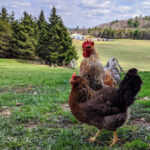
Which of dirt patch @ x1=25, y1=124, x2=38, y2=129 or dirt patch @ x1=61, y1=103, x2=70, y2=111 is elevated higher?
dirt patch @ x1=25, y1=124, x2=38, y2=129

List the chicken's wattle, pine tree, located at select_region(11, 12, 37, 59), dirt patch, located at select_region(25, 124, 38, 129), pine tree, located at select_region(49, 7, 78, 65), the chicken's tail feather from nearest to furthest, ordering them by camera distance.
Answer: the chicken's tail feather < dirt patch, located at select_region(25, 124, 38, 129) < the chicken's wattle < pine tree, located at select_region(49, 7, 78, 65) < pine tree, located at select_region(11, 12, 37, 59)

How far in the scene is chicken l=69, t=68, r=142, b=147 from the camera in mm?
3600

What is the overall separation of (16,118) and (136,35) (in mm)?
85393

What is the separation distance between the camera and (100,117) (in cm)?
378

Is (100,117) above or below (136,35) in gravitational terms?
below

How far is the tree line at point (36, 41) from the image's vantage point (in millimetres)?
39016

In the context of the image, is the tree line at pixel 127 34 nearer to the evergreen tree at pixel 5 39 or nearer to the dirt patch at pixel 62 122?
the evergreen tree at pixel 5 39

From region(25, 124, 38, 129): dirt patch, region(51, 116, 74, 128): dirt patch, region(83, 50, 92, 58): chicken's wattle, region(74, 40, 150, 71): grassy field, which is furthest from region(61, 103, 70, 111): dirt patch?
region(74, 40, 150, 71): grassy field

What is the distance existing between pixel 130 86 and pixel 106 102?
0.60 metres

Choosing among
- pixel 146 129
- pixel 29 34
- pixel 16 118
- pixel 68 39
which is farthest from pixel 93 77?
pixel 29 34

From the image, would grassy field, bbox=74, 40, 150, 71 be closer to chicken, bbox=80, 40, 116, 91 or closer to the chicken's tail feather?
chicken, bbox=80, 40, 116, 91

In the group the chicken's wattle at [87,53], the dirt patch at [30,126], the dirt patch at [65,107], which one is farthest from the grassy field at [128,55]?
the dirt patch at [30,126]

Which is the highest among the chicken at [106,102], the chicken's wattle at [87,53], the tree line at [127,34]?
the tree line at [127,34]

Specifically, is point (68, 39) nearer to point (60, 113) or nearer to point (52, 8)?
point (52, 8)
